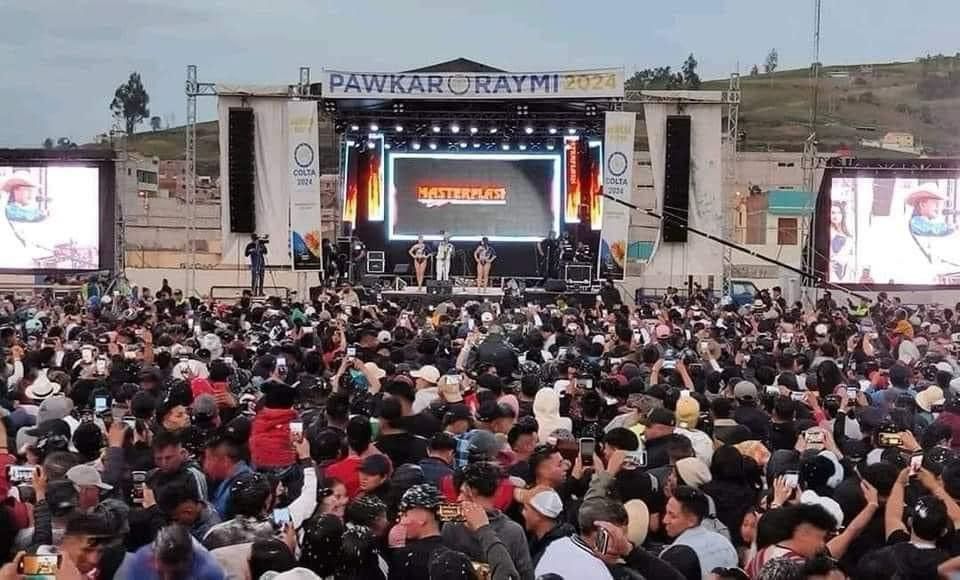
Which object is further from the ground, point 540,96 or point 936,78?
point 936,78

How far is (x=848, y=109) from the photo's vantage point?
92.0 meters

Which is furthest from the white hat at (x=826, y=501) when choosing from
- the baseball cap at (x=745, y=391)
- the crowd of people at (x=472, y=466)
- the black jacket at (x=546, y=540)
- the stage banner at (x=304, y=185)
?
the stage banner at (x=304, y=185)

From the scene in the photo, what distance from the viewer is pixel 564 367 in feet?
28.5

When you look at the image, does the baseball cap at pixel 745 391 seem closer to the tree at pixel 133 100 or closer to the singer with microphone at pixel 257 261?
the singer with microphone at pixel 257 261

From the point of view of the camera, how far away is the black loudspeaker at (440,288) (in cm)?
2302

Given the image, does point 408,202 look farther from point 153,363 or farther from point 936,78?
point 936,78

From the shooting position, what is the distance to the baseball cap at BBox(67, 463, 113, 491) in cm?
482

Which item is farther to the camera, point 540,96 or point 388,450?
point 540,96

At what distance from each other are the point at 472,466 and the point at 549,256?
20759mm

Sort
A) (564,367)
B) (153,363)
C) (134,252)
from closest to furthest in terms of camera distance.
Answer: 1. (564,367)
2. (153,363)
3. (134,252)

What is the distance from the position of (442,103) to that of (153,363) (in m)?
15.2

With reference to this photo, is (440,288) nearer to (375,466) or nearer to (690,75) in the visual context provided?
(375,466)

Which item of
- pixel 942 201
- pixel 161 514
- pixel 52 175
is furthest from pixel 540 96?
pixel 161 514

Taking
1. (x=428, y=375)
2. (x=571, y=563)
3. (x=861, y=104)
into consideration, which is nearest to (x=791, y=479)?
(x=571, y=563)
